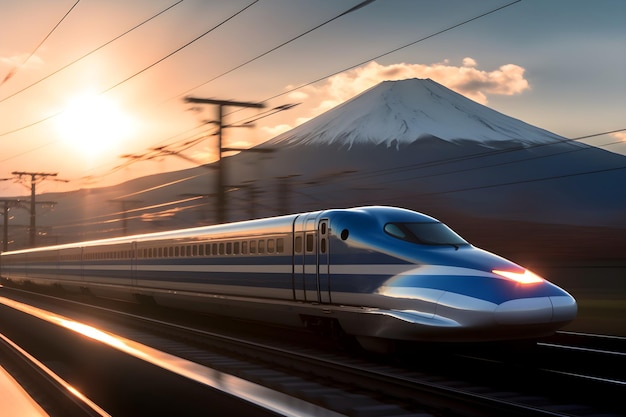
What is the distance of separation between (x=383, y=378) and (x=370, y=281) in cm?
245

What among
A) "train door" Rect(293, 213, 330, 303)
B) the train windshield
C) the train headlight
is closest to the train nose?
the train headlight

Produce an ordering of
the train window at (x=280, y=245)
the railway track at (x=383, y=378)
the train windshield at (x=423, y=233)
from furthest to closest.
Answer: the train window at (x=280, y=245) < the train windshield at (x=423, y=233) < the railway track at (x=383, y=378)

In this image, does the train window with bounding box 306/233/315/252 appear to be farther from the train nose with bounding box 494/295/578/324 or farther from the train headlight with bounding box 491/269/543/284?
the train nose with bounding box 494/295/578/324

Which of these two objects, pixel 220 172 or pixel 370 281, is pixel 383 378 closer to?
pixel 370 281

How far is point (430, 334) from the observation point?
12227 mm

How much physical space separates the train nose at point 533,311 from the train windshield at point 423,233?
91.1 inches

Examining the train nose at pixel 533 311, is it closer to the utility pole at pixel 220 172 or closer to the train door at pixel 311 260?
the train door at pixel 311 260

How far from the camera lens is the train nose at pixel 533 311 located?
38.8 feet

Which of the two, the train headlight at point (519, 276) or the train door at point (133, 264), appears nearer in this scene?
the train headlight at point (519, 276)

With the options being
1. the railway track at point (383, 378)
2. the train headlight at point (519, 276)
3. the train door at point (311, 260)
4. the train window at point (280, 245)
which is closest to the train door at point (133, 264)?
the railway track at point (383, 378)

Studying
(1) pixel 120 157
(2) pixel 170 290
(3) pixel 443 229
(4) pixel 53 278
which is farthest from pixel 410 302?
(4) pixel 53 278

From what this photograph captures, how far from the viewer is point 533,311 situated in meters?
12.0

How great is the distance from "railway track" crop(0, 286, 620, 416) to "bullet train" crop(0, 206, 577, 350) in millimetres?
603

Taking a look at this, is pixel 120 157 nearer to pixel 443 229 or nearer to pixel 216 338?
pixel 216 338
